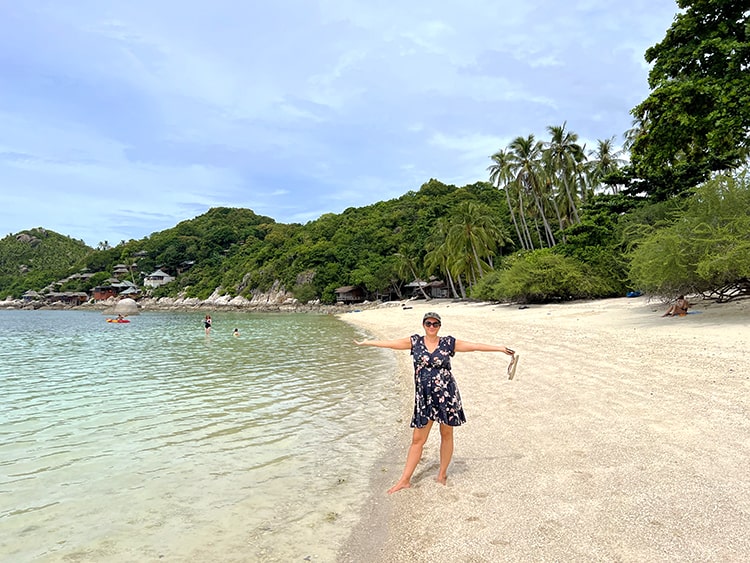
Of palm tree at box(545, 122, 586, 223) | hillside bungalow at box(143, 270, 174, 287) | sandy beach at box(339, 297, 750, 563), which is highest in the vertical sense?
palm tree at box(545, 122, 586, 223)

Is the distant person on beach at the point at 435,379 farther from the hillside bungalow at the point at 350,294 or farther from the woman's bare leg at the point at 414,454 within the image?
the hillside bungalow at the point at 350,294

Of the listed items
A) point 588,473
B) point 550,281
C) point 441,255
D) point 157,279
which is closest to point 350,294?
point 441,255

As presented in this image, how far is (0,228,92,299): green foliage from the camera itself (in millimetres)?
124131

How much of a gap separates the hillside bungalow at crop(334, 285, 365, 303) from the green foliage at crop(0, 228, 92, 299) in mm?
90762

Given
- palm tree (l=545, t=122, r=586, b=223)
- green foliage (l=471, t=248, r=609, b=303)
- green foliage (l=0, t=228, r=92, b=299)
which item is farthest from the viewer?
green foliage (l=0, t=228, r=92, b=299)

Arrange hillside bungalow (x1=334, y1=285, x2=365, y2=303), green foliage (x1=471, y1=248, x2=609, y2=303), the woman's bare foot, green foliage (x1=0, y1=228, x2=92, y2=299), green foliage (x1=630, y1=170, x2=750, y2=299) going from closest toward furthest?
Result: the woman's bare foot < green foliage (x1=630, y1=170, x2=750, y2=299) < green foliage (x1=471, y1=248, x2=609, y2=303) < hillside bungalow (x1=334, y1=285, x2=365, y2=303) < green foliage (x1=0, y1=228, x2=92, y2=299)

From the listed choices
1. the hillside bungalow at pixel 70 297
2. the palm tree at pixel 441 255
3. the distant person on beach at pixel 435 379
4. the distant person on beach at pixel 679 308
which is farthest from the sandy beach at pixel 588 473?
the hillside bungalow at pixel 70 297

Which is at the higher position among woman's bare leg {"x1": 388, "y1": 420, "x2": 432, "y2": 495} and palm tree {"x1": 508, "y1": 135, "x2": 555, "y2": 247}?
palm tree {"x1": 508, "y1": 135, "x2": 555, "y2": 247}

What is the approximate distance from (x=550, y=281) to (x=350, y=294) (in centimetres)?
4875

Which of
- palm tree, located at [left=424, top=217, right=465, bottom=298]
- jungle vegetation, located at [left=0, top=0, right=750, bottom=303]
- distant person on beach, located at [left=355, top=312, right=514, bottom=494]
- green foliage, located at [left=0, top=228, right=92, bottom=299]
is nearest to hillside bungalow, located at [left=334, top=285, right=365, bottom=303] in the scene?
jungle vegetation, located at [left=0, top=0, right=750, bottom=303]

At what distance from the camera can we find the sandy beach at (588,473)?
130 inches

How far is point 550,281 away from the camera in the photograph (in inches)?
1185

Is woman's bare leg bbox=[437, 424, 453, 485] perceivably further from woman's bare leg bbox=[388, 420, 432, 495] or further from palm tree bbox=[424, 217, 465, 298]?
palm tree bbox=[424, 217, 465, 298]

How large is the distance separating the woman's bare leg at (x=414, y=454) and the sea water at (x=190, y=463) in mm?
450
